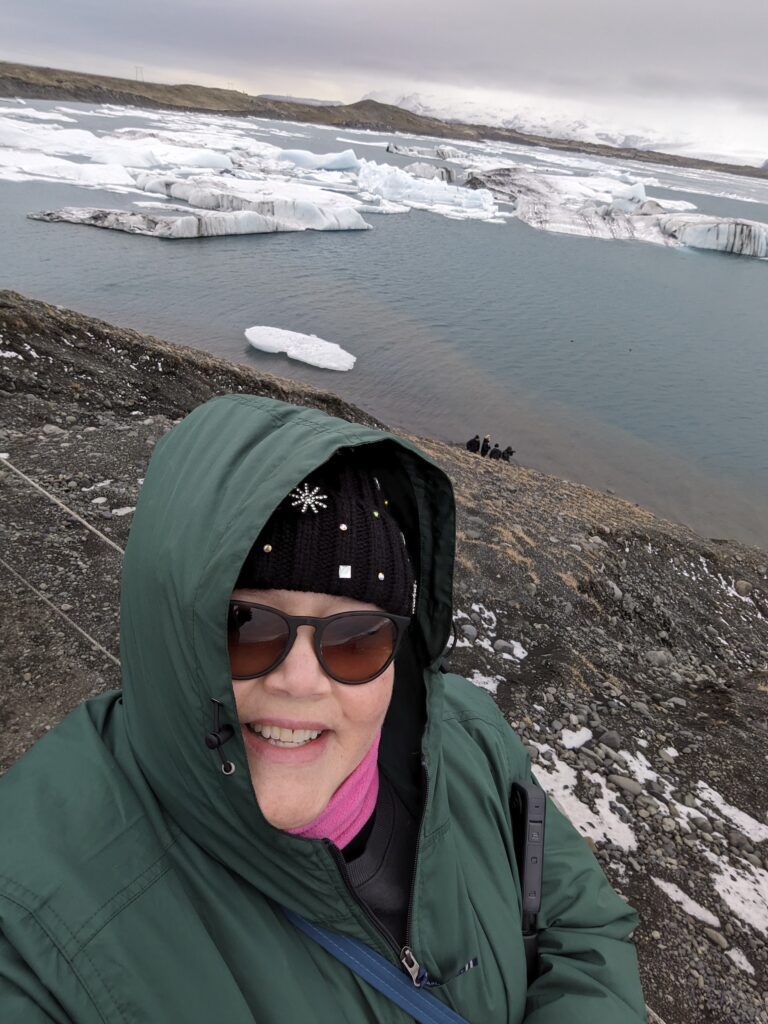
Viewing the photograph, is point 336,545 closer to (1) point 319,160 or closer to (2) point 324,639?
(2) point 324,639

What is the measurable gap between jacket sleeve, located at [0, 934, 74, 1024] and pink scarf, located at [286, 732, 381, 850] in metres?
0.51

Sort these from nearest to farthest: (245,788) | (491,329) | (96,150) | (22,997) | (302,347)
A: 1. (22,997)
2. (245,788)
3. (302,347)
4. (491,329)
5. (96,150)

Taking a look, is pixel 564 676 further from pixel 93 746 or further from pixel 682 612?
pixel 93 746

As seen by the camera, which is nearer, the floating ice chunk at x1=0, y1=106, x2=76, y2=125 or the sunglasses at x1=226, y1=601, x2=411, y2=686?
the sunglasses at x1=226, y1=601, x2=411, y2=686

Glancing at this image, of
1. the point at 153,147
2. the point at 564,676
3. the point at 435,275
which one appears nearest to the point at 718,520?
the point at 564,676

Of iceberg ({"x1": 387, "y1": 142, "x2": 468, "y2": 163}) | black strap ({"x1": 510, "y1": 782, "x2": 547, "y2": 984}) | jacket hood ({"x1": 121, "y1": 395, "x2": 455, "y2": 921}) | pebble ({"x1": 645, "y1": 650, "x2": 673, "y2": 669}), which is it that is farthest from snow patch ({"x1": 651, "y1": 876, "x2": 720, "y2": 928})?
iceberg ({"x1": 387, "y1": 142, "x2": 468, "y2": 163})

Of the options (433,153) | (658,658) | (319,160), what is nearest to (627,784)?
(658,658)

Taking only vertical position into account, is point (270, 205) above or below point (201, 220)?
above

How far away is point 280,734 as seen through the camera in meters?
1.20

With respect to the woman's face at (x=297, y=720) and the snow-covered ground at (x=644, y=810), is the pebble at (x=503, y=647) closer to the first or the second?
the snow-covered ground at (x=644, y=810)

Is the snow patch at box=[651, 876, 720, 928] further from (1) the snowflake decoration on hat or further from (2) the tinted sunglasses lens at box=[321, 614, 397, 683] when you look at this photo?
(1) the snowflake decoration on hat

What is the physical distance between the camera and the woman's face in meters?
1.18

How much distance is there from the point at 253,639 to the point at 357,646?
0.25 m

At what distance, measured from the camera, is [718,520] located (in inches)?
579
